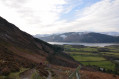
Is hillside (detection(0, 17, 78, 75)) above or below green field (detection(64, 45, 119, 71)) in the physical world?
above

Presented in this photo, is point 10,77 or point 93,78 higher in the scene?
point 10,77

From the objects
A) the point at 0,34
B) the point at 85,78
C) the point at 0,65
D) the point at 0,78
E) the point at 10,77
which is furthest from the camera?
the point at 0,34

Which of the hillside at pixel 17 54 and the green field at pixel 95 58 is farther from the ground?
the hillside at pixel 17 54

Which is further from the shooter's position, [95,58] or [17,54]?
[95,58]

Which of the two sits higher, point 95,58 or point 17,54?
point 17,54

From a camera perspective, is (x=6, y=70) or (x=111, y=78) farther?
(x=111, y=78)

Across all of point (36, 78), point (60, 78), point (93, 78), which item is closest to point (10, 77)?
point (60, 78)

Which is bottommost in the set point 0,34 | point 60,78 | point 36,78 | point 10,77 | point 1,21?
point 60,78

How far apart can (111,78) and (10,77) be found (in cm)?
2296

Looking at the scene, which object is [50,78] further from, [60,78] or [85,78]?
[85,78]

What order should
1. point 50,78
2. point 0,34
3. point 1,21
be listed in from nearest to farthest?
point 50,78, point 0,34, point 1,21

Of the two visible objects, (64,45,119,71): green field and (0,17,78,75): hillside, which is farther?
(64,45,119,71): green field

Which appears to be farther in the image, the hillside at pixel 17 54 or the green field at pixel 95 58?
the green field at pixel 95 58

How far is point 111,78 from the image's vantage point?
3189 centimetres
